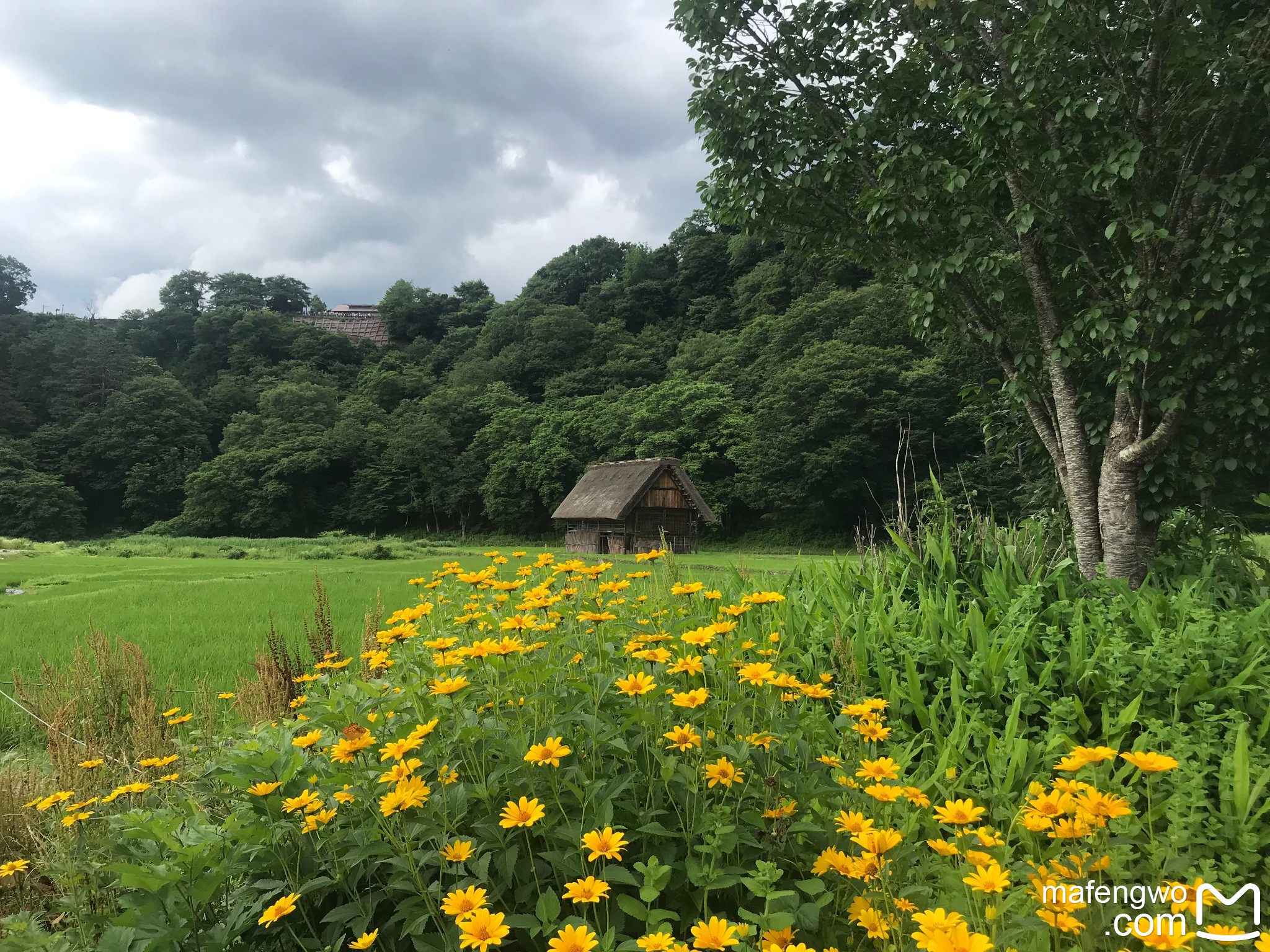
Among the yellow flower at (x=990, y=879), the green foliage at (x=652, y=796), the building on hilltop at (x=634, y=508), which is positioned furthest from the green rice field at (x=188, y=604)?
the building on hilltop at (x=634, y=508)

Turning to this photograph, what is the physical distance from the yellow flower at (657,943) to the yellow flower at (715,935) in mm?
55

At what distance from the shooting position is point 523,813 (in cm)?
138

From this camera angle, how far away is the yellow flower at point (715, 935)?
1028mm

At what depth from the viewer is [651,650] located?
1.83 m

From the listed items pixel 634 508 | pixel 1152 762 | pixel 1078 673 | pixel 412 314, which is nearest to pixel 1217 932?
pixel 1152 762

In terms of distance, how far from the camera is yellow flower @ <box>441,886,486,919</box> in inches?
46.9

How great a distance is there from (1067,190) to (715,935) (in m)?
4.88

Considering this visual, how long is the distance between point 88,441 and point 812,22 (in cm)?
5307

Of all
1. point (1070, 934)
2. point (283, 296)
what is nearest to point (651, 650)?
point (1070, 934)

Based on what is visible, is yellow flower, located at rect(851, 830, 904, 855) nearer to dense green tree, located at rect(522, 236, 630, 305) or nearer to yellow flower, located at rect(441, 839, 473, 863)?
yellow flower, located at rect(441, 839, 473, 863)

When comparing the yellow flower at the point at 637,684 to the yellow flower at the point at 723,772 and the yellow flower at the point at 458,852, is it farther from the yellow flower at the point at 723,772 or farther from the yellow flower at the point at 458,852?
A: the yellow flower at the point at 458,852

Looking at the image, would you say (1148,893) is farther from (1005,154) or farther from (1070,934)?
(1005,154)

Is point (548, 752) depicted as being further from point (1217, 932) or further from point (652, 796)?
point (1217, 932)

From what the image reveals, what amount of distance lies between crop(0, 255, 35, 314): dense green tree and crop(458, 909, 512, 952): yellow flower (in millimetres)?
69505
